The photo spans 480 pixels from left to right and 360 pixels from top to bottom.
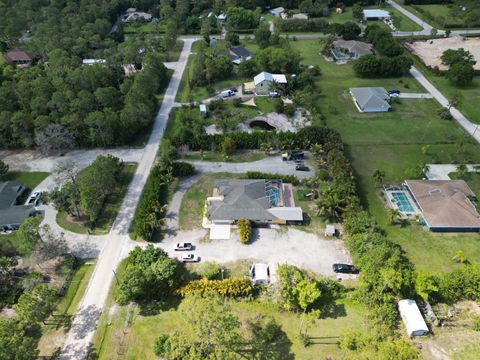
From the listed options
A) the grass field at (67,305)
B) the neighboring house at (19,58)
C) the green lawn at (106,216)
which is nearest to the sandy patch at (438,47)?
the green lawn at (106,216)

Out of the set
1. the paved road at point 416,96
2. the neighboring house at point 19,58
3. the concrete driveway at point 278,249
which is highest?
the neighboring house at point 19,58

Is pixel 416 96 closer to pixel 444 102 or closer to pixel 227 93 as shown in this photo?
pixel 444 102

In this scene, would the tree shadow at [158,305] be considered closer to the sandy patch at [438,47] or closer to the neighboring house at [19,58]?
the neighboring house at [19,58]

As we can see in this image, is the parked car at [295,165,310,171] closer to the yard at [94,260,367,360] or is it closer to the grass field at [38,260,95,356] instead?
the yard at [94,260,367,360]

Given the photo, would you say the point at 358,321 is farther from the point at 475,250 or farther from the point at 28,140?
the point at 28,140

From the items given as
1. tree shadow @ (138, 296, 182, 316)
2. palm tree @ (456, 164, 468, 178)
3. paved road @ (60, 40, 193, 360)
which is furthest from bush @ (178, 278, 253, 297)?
palm tree @ (456, 164, 468, 178)

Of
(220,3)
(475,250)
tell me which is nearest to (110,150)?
(475,250)
